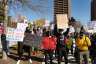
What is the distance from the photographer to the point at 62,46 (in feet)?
69.5

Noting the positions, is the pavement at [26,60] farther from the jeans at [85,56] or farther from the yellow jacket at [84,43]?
the yellow jacket at [84,43]

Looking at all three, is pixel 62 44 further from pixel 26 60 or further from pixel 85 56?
pixel 26 60

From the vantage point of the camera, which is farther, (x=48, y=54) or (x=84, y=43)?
(x=48, y=54)

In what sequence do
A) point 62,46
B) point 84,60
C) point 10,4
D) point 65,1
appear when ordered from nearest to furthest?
point 84,60
point 62,46
point 10,4
point 65,1

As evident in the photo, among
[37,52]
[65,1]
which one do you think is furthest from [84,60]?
[65,1]

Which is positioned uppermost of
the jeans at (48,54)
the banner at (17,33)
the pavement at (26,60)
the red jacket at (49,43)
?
the banner at (17,33)

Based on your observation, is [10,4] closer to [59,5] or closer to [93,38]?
[93,38]

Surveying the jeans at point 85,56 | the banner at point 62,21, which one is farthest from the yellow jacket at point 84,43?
the banner at point 62,21

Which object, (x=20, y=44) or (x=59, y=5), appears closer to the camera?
(x=20, y=44)

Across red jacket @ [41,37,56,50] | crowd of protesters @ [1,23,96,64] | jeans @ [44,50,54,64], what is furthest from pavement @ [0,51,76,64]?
red jacket @ [41,37,56,50]

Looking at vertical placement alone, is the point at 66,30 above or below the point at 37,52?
above

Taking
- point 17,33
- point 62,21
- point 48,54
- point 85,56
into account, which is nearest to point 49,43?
point 48,54

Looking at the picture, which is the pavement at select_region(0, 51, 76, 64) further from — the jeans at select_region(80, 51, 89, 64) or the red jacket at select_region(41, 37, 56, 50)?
the jeans at select_region(80, 51, 89, 64)

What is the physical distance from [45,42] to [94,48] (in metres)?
2.40
